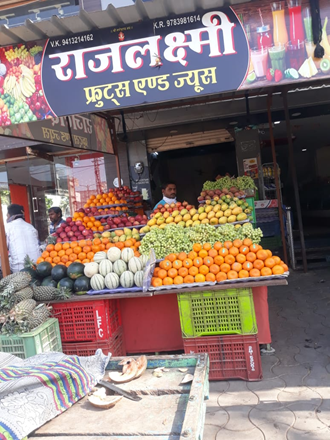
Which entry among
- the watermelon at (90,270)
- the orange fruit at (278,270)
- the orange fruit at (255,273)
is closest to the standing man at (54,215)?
the watermelon at (90,270)

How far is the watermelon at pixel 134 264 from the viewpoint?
156 inches

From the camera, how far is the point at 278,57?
123 inches

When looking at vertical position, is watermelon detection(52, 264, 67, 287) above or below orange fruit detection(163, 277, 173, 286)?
above

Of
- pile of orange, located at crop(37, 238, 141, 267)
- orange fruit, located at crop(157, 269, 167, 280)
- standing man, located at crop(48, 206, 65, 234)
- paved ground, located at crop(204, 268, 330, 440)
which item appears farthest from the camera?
standing man, located at crop(48, 206, 65, 234)

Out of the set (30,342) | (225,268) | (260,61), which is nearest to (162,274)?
(225,268)

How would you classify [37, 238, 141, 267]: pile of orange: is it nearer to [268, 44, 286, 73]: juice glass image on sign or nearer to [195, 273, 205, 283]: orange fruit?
[195, 273, 205, 283]: orange fruit

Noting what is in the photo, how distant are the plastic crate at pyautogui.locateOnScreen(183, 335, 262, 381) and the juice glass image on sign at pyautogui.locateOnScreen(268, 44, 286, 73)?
2539mm

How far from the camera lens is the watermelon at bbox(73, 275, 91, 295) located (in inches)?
151

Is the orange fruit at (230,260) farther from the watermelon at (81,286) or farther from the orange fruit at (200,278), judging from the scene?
the watermelon at (81,286)

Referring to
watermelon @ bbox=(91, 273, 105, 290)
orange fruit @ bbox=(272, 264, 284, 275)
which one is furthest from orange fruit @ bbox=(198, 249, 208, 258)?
watermelon @ bbox=(91, 273, 105, 290)

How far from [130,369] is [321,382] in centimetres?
215

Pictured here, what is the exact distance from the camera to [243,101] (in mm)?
9188

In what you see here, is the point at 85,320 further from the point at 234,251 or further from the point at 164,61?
the point at 164,61

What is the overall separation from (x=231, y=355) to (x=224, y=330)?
0.85 ft
